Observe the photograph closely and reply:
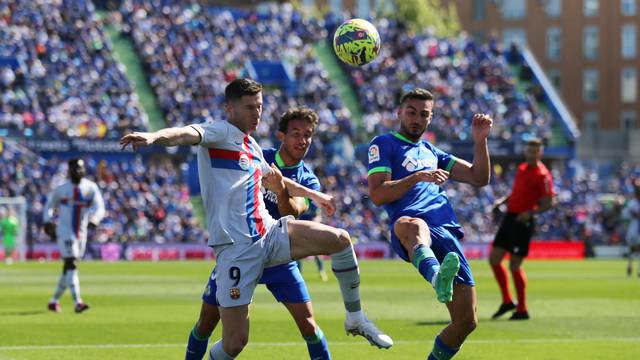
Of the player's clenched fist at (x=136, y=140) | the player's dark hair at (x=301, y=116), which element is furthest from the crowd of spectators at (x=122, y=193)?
the player's clenched fist at (x=136, y=140)

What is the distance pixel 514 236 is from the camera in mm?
17562

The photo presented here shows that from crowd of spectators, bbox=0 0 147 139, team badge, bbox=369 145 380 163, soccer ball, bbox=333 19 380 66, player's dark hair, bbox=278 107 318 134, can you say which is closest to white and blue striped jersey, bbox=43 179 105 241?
soccer ball, bbox=333 19 380 66

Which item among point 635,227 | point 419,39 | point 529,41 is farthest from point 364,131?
point 529,41

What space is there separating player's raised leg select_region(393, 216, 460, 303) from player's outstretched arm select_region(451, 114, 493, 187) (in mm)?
815

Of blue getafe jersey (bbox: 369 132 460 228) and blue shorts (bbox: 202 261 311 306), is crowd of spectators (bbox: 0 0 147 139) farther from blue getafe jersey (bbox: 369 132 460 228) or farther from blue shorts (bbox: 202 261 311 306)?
blue shorts (bbox: 202 261 311 306)

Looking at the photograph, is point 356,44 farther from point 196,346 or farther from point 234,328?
point 234,328

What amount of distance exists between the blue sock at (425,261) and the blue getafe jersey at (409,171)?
635mm

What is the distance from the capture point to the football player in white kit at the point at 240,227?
8.68 metres

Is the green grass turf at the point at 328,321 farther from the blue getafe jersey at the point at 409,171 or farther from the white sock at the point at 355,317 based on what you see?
the white sock at the point at 355,317

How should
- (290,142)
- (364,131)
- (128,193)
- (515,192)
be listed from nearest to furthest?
1. (290,142)
2. (515,192)
3. (128,193)
4. (364,131)

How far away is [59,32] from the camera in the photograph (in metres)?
51.2

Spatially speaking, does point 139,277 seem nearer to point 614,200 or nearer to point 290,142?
point 290,142

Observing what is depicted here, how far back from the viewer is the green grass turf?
517 inches

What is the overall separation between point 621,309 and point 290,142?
36.2 feet
